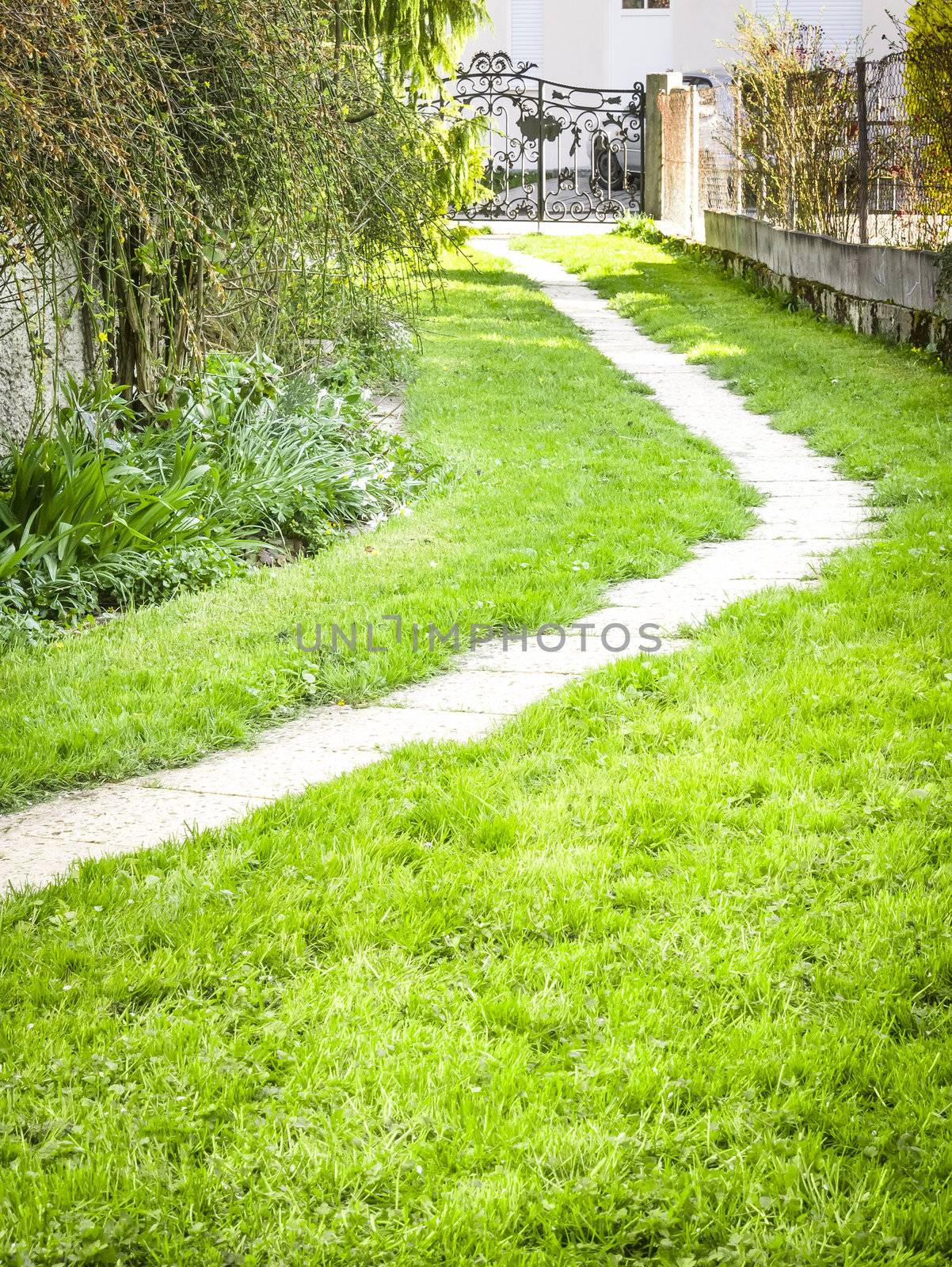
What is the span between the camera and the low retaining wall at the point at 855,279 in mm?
9930

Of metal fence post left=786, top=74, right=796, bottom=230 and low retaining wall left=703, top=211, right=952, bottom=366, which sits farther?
metal fence post left=786, top=74, right=796, bottom=230

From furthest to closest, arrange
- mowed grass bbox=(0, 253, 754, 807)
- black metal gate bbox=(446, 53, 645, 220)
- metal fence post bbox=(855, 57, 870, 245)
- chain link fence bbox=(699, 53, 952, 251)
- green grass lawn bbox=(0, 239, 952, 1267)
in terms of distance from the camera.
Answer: black metal gate bbox=(446, 53, 645, 220) → metal fence post bbox=(855, 57, 870, 245) → chain link fence bbox=(699, 53, 952, 251) → mowed grass bbox=(0, 253, 754, 807) → green grass lawn bbox=(0, 239, 952, 1267)

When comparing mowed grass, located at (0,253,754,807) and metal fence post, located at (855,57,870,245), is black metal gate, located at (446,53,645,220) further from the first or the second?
mowed grass, located at (0,253,754,807)

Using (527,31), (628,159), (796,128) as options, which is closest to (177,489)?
(796,128)

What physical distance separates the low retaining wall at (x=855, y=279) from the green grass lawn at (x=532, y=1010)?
6824mm

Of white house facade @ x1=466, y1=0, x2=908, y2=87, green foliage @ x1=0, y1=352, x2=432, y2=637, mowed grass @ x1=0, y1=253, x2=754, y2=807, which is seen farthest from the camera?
white house facade @ x1=466, y1=0, x2=908, y2=87

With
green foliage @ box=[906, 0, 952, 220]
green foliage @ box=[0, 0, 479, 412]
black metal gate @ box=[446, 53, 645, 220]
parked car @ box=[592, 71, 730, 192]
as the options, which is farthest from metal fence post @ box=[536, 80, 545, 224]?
green foliage @ box=[0, 0, 479, 412]

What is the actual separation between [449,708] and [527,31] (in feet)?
92.4

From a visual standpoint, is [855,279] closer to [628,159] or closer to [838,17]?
[628,159]

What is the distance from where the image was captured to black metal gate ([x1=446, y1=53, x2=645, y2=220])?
19719mm

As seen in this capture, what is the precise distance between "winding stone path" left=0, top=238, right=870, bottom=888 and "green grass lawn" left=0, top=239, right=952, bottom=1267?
21cm

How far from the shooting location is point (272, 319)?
7.33 m

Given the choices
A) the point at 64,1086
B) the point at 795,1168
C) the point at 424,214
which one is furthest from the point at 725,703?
the point at 424,214

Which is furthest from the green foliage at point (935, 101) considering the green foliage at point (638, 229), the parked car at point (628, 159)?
the parked car at point (628, 159)
